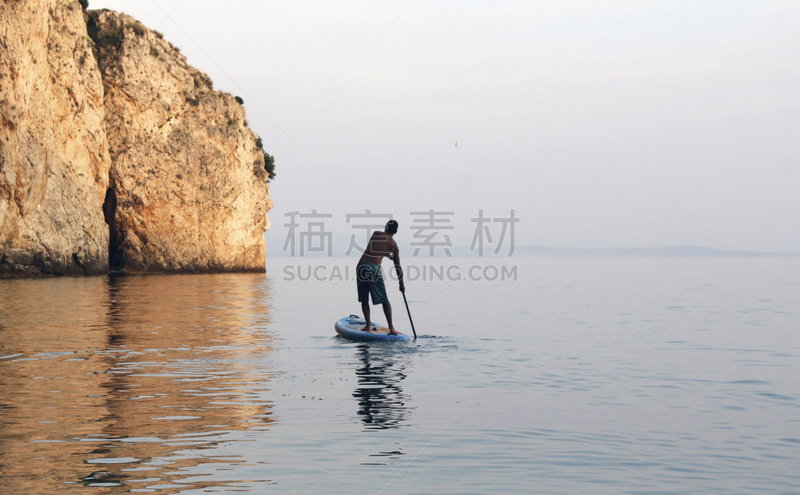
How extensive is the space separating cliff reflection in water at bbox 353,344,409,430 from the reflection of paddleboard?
57cm

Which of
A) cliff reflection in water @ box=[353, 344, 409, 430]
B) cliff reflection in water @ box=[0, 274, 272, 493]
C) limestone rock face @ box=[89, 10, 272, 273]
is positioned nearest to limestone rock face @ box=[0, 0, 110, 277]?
limestone rock face @ box=[89, 10, 272, 273]

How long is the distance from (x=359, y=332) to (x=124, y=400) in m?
7.12

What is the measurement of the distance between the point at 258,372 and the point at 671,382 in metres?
6.19

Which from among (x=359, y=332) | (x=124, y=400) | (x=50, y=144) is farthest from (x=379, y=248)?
(x=50, y=144)

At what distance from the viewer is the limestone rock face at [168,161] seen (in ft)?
174

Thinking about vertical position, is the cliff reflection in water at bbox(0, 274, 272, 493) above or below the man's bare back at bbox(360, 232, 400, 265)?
below

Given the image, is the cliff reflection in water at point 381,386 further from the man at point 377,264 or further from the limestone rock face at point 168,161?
the limestone rock face at point 168,161

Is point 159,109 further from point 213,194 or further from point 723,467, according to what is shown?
point 723,467

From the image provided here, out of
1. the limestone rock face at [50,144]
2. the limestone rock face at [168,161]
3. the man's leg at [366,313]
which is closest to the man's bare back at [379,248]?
the man's leg at [366,313]

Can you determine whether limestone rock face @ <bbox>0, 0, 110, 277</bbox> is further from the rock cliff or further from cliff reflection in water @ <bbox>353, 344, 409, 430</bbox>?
cliff reflection in water @ <bbox>353, 344, 409, 430</bbox>

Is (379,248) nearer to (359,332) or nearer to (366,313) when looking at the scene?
(366,313)

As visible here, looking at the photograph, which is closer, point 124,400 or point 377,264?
point 124,400

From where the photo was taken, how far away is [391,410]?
807 cm

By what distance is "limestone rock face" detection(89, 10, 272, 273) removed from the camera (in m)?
53.1
